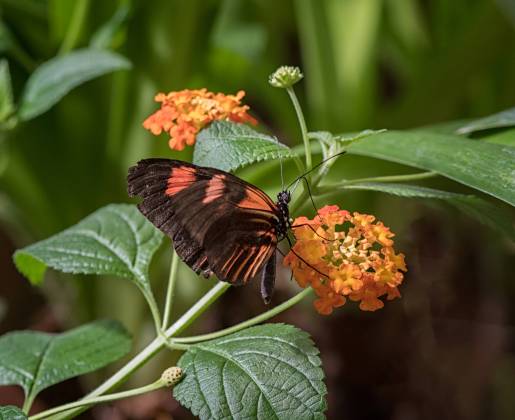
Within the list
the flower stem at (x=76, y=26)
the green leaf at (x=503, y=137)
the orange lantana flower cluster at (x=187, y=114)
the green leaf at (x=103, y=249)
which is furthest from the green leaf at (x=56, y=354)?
the flower stem at (x=76, y=26)

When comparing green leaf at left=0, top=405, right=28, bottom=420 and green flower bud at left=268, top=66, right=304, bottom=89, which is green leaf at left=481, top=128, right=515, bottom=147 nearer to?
green flower bud at left=268, top=66, right=304, bottom=89

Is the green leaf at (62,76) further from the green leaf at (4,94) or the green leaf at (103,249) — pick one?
the green leaf at (103,249)

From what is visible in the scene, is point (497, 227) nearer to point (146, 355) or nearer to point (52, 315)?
point (146, 355)

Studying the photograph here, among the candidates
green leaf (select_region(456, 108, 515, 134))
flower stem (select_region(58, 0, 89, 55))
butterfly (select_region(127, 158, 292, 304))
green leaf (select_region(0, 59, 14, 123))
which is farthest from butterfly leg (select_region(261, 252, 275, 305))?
flower stem (select_region(58, 0, 89, 55))

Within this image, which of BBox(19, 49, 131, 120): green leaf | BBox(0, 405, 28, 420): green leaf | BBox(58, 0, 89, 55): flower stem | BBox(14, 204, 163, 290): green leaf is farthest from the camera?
BBox(58, 0, 89, 55): flower stem

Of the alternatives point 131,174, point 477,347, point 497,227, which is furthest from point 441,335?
point 131,174

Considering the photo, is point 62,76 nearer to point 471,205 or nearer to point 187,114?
point 187,114

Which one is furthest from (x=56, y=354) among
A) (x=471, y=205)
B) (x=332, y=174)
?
(x=332, y=174)

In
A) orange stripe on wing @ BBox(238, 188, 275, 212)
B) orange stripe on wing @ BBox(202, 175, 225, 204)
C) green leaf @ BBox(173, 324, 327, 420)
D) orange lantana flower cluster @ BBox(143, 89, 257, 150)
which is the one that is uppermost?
orange lantana flower cluster @ BBox(143, 89, 257, 150)
